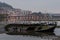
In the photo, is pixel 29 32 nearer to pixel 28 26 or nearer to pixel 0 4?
pixel 28 26

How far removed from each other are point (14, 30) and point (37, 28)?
4.12 meters

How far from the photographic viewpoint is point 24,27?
44594 millimetres

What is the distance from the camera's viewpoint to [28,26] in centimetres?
4450

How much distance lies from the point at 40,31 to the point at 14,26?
494cm

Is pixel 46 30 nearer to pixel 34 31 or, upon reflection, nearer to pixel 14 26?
pixel 34 31

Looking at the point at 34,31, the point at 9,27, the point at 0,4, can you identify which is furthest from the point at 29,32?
the point at 0,4

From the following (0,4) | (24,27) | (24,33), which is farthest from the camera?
(0,4)

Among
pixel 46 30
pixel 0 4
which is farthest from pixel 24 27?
pixel 0 4

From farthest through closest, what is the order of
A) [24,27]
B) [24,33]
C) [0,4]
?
1. [0,4]
2. [24,27]
3. [24,33]

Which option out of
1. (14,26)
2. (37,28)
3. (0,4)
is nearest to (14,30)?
(14,26)

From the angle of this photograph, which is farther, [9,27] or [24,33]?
[9,27]

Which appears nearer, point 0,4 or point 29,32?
point 29,32

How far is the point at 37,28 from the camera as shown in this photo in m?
43.4

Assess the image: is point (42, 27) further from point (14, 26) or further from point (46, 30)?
point (14, 26)
